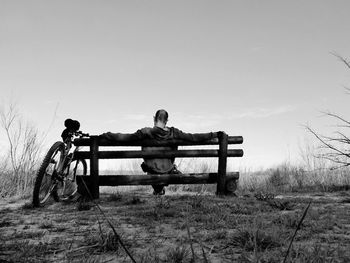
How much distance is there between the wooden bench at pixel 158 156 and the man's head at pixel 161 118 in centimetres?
38

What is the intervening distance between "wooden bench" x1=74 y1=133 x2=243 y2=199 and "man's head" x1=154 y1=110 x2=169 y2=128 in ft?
1.25

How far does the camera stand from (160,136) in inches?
257

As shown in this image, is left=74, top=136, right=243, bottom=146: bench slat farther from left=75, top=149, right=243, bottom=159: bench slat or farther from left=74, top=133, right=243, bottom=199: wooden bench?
left=75, top=149, right=243, bottom=159: bench slat

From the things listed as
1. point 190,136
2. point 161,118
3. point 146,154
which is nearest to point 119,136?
point 146,154

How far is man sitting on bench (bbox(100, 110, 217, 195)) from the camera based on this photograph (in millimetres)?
6340

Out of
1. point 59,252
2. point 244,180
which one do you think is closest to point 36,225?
point 59,252

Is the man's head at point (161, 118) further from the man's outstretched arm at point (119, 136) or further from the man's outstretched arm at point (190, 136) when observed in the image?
the man's outstretched arm at point (119, 136)

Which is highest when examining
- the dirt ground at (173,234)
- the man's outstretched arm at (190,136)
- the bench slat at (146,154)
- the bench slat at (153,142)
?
the man's outstretched arm at (190,136)

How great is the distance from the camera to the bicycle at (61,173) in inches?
210

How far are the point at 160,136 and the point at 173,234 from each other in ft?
11.6

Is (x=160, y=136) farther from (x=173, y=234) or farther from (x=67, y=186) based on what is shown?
(x=173, y=234)

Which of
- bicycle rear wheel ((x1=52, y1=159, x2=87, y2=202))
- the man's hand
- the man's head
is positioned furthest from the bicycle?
the man's hand

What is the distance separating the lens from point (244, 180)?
41.4ft

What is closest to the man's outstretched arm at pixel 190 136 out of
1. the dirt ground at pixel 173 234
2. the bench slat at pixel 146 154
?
the bench slat at pixel 146 154
